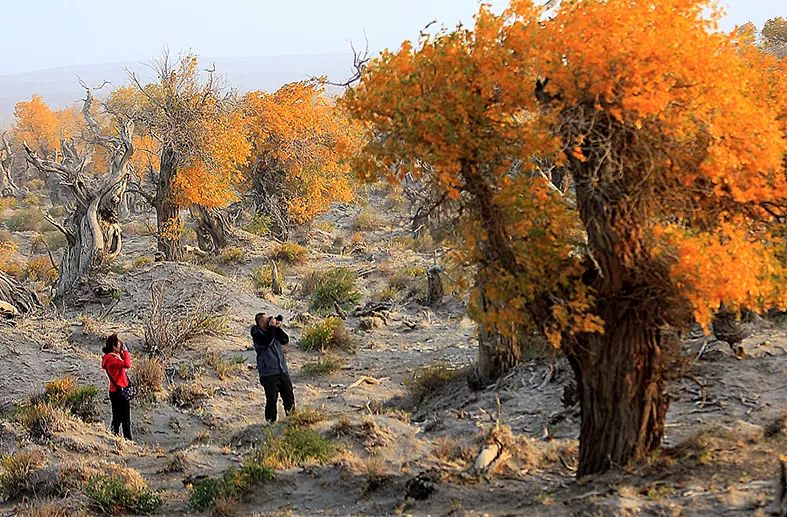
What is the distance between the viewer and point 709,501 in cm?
553

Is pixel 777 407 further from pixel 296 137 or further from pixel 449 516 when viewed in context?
pixel 296 137

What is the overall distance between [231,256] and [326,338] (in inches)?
400

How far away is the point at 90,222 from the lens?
18.7m

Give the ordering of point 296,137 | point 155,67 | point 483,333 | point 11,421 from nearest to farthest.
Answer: point 11,421
point 483,333
point 155,67
point 296,137

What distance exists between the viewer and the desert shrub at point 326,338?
15.5m

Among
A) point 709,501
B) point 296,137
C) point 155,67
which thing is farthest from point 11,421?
point 296,137

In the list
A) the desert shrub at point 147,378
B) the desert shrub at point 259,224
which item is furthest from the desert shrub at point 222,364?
the desert shrub at point 259,224

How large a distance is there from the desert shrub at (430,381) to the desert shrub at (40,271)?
17.6 m

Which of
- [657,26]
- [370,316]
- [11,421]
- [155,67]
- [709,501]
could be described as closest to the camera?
[657,26]

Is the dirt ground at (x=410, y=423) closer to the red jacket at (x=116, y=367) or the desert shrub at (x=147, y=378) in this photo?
the desert shrub at (x=147, y=378)

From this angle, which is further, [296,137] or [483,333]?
[296,137]

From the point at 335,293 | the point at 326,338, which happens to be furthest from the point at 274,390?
the point at 335,293

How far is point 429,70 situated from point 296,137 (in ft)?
73.7

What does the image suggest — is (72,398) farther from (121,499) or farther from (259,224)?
(259,224)
